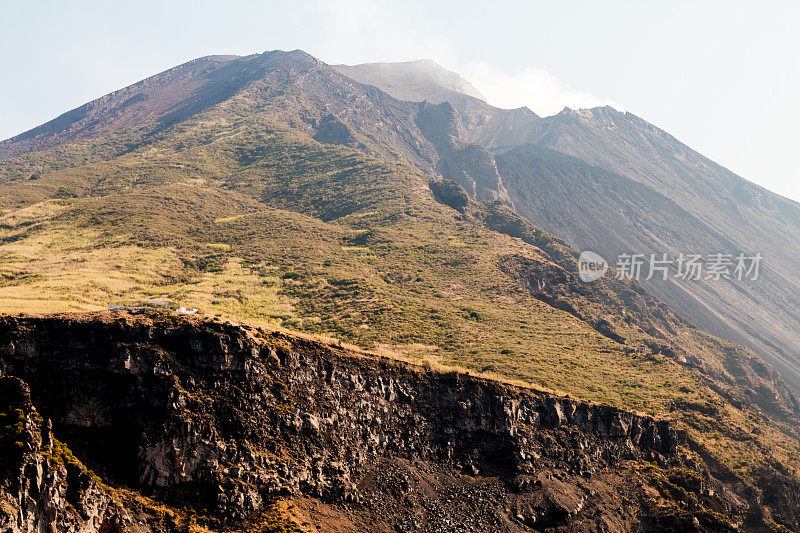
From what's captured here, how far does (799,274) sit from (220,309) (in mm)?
228085

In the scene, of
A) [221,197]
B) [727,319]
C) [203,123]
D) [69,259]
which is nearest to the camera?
[69,259]

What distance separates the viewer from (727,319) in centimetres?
15738

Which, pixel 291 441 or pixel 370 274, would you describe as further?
pixel 370 274

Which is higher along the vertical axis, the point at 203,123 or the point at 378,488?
the point at 203,123

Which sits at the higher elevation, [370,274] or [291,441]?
[370,274]

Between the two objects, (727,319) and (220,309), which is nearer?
(220,309)

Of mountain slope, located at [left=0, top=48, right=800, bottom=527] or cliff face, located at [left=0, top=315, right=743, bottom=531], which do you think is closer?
cliff face, located at [left=0, top=315, right=743, bottom=531]

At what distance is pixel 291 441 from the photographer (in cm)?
3756

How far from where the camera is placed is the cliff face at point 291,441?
2941 centimetres

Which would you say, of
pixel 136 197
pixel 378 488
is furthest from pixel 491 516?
pixel 136 197

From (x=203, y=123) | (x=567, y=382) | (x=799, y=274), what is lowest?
(x=567, y=382)

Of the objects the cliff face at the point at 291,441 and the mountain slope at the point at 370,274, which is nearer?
the cliff face at the point at 291,441

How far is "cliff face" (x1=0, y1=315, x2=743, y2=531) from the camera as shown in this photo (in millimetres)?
29406

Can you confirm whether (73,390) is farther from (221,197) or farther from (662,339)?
(662,339)
